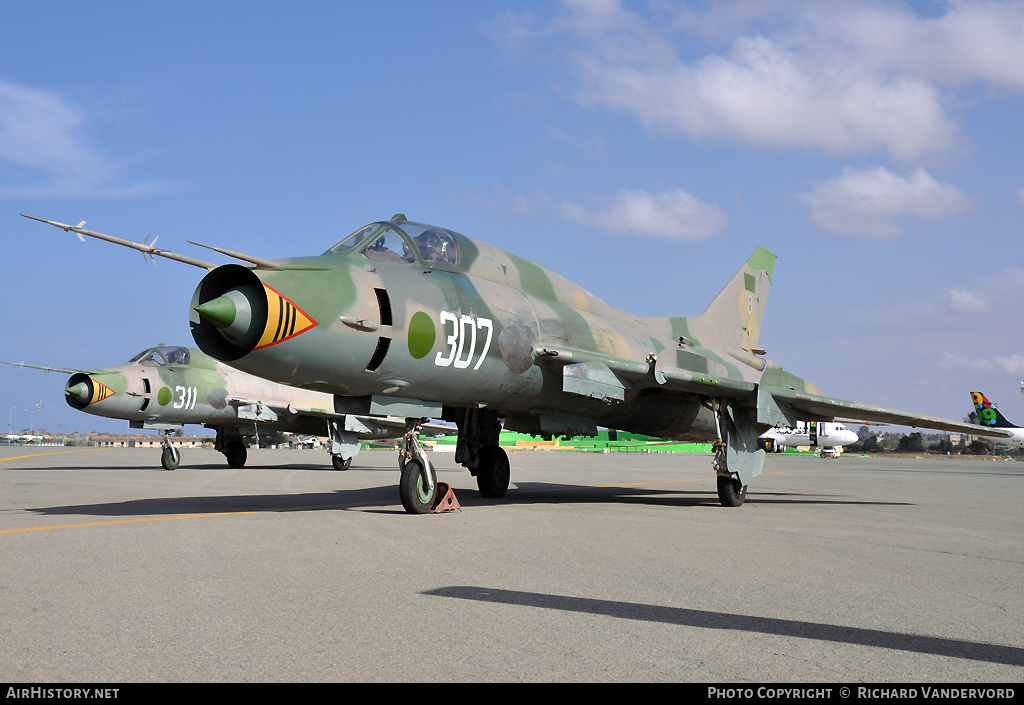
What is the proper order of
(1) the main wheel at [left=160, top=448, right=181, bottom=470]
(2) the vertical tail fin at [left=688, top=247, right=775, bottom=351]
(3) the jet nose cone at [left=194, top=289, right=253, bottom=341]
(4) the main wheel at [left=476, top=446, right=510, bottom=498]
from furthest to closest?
(1) the main wheel at [left=160, top=448, right=181, bottom=470], (2) the vertical tail fin at [left=688, top=247, right=775, bottom=351], (4) the main wheel at [left=476, top=446, right=510, bottom=498], (3) the jet nose cone at [left=194, top=289, right=253, bottom=341]

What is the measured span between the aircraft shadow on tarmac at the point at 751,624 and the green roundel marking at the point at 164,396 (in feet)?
64.6

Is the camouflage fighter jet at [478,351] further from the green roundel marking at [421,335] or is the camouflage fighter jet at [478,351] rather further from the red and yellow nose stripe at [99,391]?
the red and yellow nose stripe at [99,391]

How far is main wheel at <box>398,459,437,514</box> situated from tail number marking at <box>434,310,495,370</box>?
4.64 feet

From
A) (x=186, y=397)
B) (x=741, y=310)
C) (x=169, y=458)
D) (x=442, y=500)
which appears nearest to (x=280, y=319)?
(x=442, y=500)

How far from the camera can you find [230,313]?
7.48 metres

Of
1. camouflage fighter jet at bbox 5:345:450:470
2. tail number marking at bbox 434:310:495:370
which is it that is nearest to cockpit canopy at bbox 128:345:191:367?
camouflage fighter jet at bbox 5:345:450:470

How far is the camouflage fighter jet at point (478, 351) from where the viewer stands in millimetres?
7996

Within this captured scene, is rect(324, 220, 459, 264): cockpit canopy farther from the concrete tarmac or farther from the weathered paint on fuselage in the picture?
the concrete tarmac

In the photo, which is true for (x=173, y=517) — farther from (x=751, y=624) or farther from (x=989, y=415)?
(x=989, y=415)

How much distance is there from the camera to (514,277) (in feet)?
38.1

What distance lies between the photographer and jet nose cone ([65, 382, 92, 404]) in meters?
20.4
